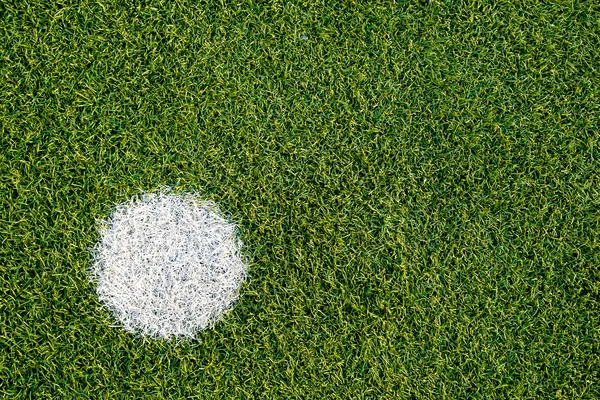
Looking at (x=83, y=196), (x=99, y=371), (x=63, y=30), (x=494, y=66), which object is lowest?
(x=99, y=371)

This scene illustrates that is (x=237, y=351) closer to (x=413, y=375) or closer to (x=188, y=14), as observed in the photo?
(x=413, y=375)

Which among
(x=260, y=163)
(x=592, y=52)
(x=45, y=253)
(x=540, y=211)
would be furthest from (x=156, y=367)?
(x=592, y=52)

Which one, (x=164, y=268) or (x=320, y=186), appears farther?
(x=320, y=186)

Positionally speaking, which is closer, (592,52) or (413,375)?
(413,375)

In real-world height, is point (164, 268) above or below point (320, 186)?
below
